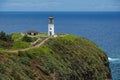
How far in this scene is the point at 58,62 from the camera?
60406mm

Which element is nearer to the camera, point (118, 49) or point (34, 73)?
point (34, 73)

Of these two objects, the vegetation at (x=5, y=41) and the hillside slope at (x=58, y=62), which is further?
the vegetation at (x=5, y=41)

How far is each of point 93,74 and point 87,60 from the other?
10.5 ft

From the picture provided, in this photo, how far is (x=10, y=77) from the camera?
44.8 metres

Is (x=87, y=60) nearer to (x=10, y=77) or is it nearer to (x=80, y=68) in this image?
(x=80, y=68)

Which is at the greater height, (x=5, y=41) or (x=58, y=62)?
(x=5, y=41)

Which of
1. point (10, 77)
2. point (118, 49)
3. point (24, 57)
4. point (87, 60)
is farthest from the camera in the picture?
point (118, 49)

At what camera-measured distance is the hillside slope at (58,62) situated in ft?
162

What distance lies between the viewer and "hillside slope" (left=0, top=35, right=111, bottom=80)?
49.3 meters

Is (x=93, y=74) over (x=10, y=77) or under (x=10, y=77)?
under

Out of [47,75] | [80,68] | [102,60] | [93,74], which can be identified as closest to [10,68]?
[47,75]

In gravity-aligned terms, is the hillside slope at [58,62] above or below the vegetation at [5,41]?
below

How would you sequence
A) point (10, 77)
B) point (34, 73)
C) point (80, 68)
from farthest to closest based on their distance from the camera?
point (80, 68) → point (34, 73) → point (10, 77)

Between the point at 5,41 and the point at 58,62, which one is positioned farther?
the point at 5,41
